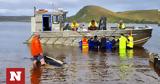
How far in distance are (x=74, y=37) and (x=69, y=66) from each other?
50.8 ft

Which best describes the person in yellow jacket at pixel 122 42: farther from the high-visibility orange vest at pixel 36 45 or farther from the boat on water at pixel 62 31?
the high-visibility orange vest at pixel 36 45

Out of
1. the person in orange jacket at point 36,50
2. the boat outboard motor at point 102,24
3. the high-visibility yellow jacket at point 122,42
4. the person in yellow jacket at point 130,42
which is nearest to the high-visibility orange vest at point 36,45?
the person in orange jacket at point 36,50

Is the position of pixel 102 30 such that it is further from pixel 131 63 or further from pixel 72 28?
pixel 131 63

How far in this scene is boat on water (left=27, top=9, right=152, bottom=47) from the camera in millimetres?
39938

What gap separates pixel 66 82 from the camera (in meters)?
19.8

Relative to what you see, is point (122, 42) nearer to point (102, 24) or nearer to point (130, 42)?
point (130, 42)

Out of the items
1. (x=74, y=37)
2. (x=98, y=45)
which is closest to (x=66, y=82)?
(x=98, y=45)

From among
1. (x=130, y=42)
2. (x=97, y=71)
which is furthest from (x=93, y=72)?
(x=130, y=42)

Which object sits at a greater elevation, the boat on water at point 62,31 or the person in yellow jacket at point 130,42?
the boat on water at point 62,31

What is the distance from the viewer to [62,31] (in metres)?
41.4

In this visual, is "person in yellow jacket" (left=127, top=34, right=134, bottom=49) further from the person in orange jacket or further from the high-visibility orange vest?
the high-visibility orange vest

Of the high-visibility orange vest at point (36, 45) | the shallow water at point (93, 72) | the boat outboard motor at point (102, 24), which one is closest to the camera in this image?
the shallow water at point (93, 72)

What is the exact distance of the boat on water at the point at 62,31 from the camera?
131ft

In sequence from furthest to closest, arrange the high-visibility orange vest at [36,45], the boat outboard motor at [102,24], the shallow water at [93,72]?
the boat outboard motor at [102,24]
the high-visibility orange vest at [36,45]
the shallow water at [93,72]
